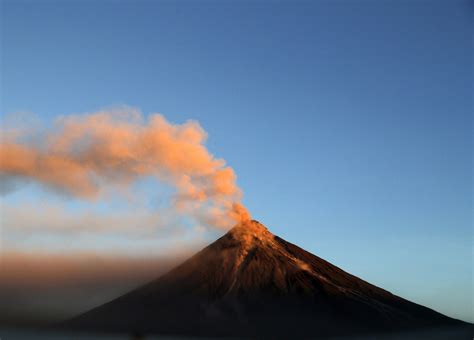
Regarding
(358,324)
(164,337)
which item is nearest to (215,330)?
(164,337)

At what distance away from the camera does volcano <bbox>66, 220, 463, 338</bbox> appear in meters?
156

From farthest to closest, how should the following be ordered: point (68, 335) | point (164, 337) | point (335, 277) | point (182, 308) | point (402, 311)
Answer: point (335, 277) → point (402, 311) → point (182, 308) → point (68, 335) → point (164, 337)

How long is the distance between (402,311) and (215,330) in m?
66.3

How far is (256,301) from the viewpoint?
548 feet

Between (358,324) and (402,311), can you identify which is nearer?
(358,324)

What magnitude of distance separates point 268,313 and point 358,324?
2642 cm

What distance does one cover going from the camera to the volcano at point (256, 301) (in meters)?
156

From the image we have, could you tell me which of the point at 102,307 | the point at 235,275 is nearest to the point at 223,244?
the point at 235,275

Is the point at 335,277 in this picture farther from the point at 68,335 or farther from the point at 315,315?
the point at 68,335

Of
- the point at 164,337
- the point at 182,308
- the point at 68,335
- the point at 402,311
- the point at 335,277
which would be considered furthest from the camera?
the point at 335,277

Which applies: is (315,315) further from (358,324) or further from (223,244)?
(223,244)

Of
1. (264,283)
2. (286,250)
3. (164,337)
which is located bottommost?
(164,337)

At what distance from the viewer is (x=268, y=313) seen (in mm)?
161750

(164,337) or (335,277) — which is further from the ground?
(335,277)
